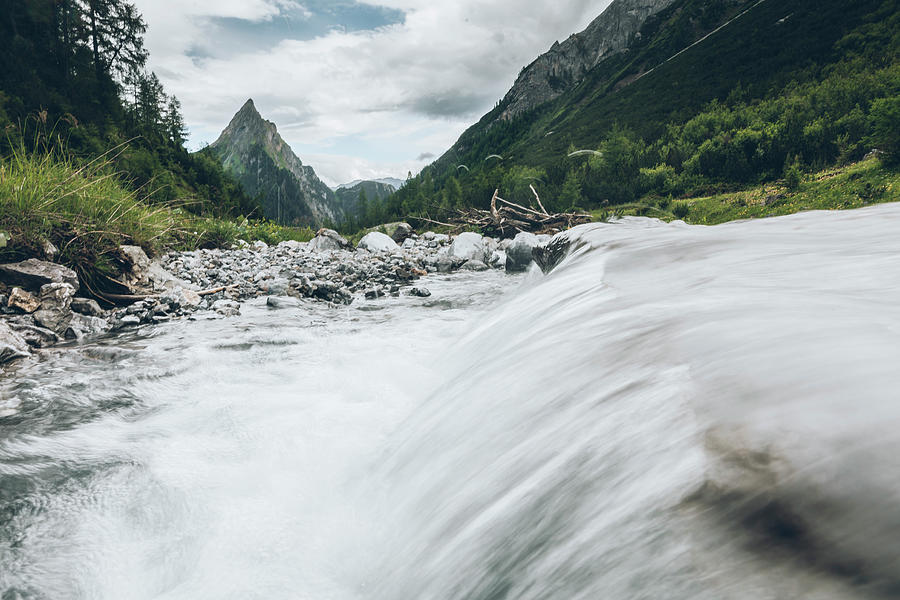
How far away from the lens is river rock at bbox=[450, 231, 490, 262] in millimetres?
10742

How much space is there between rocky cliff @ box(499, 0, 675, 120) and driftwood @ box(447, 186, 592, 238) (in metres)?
89.2

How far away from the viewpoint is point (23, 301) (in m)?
3.96

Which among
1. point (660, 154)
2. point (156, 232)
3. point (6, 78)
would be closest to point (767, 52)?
point (660, 154)

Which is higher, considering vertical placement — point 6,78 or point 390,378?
point 6,78

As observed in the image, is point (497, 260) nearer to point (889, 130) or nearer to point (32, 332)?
point (32, 332)

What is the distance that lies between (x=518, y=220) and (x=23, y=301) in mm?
14903

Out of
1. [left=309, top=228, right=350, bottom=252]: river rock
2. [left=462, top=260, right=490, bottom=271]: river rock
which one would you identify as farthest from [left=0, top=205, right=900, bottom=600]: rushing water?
[left=309, top=228, right=350, bottom=252]: river rock

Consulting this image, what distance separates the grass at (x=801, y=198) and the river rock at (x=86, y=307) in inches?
492

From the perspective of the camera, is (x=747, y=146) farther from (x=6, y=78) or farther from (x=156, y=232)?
(x=6, y=78)

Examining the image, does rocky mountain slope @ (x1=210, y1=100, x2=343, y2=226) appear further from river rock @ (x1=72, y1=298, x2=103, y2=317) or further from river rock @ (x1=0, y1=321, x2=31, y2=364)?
river rock @ (x1=0, y1=321, x2=31, y2=364)

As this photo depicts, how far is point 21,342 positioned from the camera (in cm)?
347

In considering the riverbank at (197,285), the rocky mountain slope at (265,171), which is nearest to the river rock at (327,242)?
the riverbank at (197,285)

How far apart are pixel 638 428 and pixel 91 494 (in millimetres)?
2361

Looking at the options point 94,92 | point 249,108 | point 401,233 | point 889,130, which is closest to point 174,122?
point 94,92
